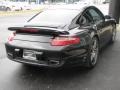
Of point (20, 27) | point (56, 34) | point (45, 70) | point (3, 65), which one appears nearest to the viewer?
point (56, 34)

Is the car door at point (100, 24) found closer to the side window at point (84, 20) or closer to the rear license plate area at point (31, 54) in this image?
the side window at point (84, 20)

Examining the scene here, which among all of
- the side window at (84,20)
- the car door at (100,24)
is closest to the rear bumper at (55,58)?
the side window at (84,20)

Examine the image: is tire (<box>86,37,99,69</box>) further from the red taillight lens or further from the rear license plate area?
the rear license plate area

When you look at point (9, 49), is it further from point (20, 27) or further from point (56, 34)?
point (56, 34)

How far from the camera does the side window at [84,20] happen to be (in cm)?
512

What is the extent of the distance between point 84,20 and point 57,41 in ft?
4.09

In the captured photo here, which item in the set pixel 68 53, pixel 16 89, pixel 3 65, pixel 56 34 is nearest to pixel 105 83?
pixel 68 53

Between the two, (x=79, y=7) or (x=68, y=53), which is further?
(x=79, y=7)

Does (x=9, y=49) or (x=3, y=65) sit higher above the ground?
(x=9, y=49)

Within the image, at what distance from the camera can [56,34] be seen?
4379mm

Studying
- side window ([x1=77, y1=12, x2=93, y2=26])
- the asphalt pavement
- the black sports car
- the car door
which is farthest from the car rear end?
the car door

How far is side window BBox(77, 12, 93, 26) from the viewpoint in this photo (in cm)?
512

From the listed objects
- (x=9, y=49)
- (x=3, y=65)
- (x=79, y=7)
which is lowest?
(x=3, y=65)

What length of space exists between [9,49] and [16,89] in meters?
1.04
